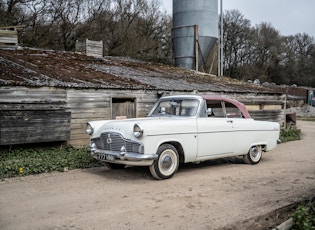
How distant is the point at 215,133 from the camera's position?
800cm

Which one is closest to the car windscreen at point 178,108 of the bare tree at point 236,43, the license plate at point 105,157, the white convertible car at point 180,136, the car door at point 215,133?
the white convertible car at point 180,136

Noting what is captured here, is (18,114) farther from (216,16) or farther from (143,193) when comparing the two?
(216,16)

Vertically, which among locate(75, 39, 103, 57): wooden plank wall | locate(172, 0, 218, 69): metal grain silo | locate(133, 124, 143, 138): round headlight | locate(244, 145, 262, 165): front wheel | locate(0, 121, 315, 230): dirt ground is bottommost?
locate(0, 121, 315, 230): dirt ground

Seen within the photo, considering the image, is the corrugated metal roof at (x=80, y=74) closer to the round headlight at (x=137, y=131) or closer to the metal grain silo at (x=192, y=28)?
the round headlight at (x=137, y=131)

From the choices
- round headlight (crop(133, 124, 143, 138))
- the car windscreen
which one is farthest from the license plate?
the car windscreen

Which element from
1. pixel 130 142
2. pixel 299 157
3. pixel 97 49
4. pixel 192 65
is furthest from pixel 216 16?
pixel 130 142

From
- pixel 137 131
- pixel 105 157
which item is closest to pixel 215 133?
pixel 137 131

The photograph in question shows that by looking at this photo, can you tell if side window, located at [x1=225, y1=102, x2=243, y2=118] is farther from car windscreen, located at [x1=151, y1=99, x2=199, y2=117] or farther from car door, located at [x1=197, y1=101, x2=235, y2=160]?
Result: car windscreen, located at [x1=151, y1=99, x2=199, y2=117]

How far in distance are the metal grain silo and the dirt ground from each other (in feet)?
50.0

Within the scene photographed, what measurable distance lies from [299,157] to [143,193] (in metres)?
6.22

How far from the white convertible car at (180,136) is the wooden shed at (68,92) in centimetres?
290

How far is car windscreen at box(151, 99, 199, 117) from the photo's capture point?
7.97 metres

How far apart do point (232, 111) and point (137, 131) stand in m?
3.10

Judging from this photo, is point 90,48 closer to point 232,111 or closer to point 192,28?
point 192,28
